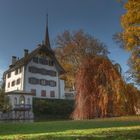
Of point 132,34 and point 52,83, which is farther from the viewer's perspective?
point 52,83

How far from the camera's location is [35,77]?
53.1 metres

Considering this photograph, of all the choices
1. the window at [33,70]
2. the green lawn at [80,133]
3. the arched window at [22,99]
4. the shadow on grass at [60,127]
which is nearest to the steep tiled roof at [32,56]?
the window at [33,70]

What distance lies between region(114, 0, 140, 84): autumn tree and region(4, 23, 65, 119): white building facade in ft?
93.3

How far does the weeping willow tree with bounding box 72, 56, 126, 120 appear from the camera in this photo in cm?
1956

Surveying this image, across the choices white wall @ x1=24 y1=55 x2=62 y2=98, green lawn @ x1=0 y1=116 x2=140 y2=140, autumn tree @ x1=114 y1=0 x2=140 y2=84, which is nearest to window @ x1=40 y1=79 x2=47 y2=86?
white wall @ x1=24 y1=55 x2=62 y2=98

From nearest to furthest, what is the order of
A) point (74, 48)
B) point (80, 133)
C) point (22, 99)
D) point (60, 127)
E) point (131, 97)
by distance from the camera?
1. point (80, 133)
2. point (60, 127)
3. point (131, 97)
4. point (22, 99)
5. point (74, 48)

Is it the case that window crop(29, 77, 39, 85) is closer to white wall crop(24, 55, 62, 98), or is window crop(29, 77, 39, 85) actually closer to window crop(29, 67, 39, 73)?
white wall crop(24, 55, 62, 98)

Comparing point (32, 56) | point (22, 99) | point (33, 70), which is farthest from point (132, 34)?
point (33, 70)

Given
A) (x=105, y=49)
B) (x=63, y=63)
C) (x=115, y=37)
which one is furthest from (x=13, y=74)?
(x=115, y=37)

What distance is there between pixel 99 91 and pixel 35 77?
113 ft

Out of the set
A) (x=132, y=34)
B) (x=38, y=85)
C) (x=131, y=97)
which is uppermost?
(x=132, y=34)

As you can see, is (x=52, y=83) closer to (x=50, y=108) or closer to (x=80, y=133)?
(x=50, y=108)

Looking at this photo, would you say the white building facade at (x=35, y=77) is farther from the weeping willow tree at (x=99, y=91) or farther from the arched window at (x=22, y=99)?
the weeping willow tree at (x=99, y=91)

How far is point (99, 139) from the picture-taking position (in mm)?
7941
